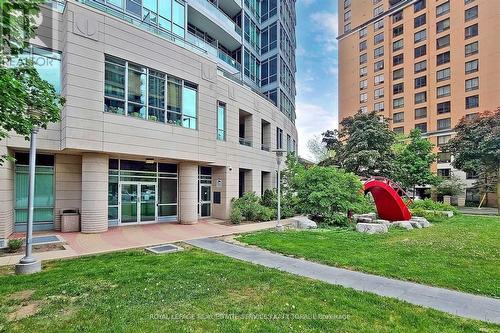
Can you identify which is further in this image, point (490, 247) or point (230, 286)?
point (490, 247)

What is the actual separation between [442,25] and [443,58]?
5258 mm

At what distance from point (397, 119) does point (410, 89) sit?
521cm

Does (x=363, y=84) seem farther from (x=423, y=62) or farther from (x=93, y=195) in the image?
(x=93, y=195)

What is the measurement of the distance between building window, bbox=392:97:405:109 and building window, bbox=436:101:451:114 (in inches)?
231

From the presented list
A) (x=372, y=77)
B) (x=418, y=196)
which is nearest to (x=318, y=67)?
(x=372, y=77)

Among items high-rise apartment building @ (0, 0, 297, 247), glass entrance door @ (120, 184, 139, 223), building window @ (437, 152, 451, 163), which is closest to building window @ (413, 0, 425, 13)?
building window @ (437, 152, 451, 163)

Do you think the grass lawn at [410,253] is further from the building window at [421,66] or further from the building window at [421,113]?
the building window at [421,66]

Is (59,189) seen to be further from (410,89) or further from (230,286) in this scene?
(410,89)

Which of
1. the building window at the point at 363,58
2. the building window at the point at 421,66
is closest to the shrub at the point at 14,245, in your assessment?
the building window at the point at 421,66

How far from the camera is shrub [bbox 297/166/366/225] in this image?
15.8 meters

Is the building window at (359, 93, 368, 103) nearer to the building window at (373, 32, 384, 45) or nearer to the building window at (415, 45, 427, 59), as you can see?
the building window at (373, 32, 384, 45)

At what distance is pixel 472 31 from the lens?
4184cm

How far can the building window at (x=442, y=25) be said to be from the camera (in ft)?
146

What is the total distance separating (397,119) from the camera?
166 feet
